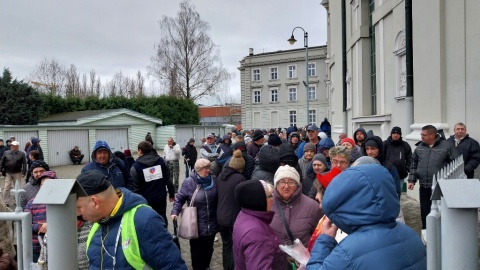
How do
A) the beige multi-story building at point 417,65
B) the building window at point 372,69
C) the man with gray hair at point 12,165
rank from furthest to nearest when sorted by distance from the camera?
the building window at point 372,69, the man with gray hair at point 12,165, the beige multi-story building at point 417,65

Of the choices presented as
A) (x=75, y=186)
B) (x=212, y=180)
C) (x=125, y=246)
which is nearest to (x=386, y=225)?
(x=125, y=246)

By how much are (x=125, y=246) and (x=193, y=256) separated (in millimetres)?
3274

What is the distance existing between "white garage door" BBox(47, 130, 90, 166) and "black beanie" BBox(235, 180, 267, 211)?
2410 cm

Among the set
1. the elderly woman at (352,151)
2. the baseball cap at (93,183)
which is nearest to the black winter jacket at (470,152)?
the elderly woman at (352,151)

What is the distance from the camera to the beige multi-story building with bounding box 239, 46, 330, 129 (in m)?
59.6

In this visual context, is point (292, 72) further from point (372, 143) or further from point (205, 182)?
point (205, 182)

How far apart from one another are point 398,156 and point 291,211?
Answer: 476cm

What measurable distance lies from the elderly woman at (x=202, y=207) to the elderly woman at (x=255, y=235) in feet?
7.60

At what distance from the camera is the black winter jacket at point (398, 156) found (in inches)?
295

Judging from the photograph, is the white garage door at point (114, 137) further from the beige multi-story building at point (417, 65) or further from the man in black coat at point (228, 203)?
the man in black coat at point (228, 203)

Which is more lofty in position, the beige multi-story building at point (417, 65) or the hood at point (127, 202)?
the beige multi-story building at point (417, 65)

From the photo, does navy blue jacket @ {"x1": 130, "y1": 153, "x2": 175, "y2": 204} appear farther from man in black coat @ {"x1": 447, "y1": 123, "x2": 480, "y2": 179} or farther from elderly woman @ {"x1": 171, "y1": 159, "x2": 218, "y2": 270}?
man in black coat @ {"x1": 447, "y1": 123, "x2": 480, "y2": 179}

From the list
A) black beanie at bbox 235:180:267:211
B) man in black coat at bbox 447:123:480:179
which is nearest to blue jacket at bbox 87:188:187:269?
black beanie at bbox 235:180:267:211

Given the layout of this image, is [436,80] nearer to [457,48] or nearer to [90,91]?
[457,48]
